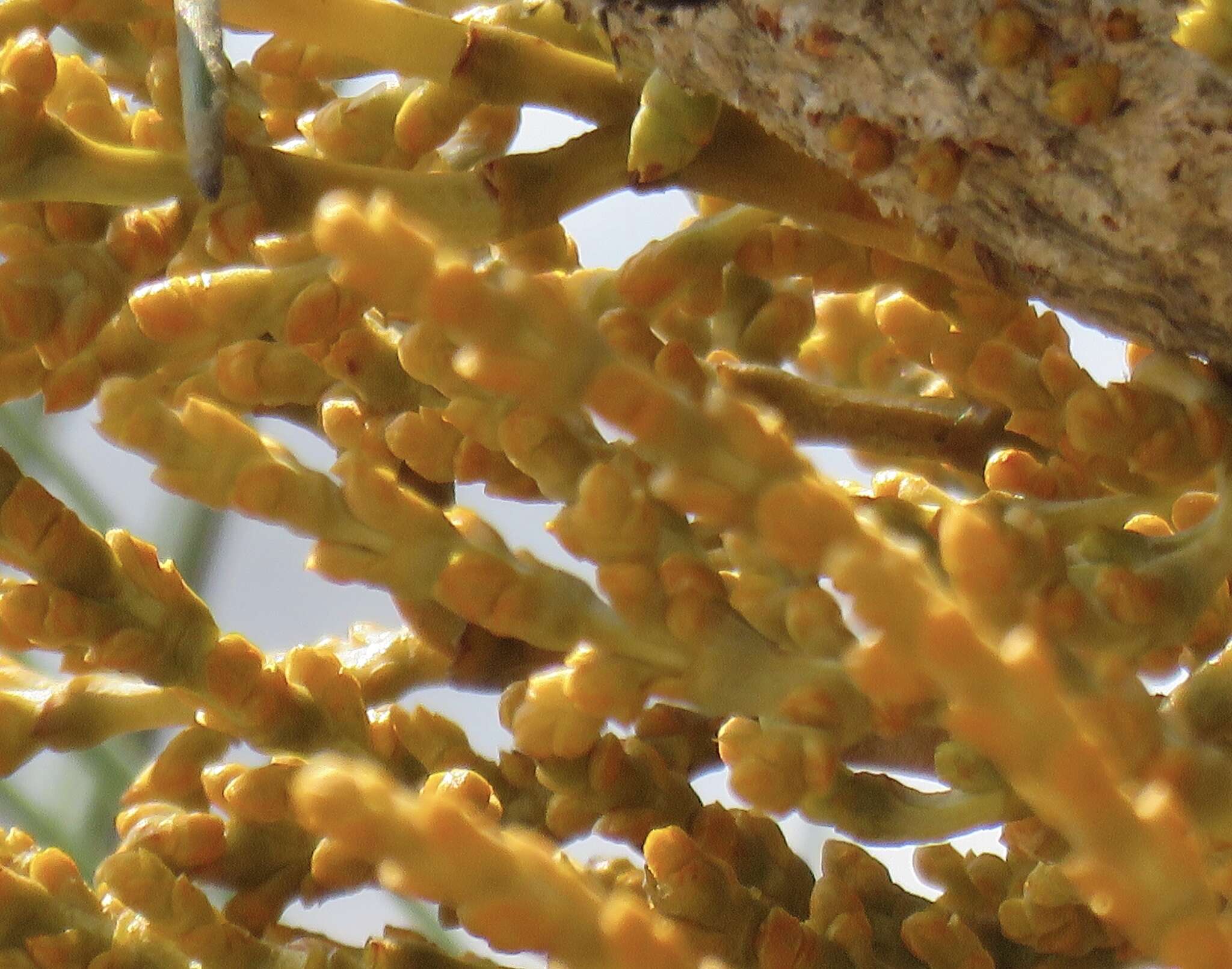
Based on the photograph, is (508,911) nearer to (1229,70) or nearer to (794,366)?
(1229,70)

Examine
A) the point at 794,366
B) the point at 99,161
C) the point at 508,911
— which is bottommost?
the point at 508,911

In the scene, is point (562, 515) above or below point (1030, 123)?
below

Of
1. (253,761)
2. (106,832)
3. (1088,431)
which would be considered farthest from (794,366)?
(253,761)
